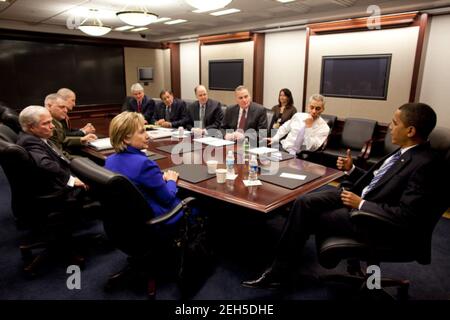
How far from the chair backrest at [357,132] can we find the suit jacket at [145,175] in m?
3.52

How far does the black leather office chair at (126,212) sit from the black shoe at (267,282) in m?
0.60

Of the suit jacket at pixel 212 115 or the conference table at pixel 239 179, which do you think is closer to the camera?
the conference table at pixel 239 179

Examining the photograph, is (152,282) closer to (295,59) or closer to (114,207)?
(114,207)

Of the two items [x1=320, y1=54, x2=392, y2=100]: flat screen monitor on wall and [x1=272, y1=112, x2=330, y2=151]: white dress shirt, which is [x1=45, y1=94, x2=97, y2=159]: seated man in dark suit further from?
[x1=320, y1=54, x2=392, y2=100]: flat screen monitor on wall

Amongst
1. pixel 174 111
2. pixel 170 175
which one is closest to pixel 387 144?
pixel 174 111

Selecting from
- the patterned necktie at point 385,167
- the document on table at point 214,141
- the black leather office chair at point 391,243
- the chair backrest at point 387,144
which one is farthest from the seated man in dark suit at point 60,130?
the chair backrest at point 387,144

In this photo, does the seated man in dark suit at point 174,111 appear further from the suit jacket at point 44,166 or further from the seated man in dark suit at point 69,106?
the suit jacket at point 44,166

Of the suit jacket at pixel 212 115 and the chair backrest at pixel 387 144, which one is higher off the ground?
the suit jacket at pixel 212 115

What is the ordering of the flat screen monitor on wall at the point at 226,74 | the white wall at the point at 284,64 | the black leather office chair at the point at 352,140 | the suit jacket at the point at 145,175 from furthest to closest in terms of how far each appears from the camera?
the flat screen monitor on wall at the point at 226,74 → the white wall at the point at 284,64 → the black leather office chair at the point at 352,140 → the suit jacket at the point at 145,175

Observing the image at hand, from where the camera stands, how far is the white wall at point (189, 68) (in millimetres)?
7863

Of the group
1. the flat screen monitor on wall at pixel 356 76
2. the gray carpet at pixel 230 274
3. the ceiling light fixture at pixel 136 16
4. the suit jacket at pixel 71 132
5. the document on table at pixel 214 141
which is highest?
the ceiling light fixture at pixel 136 16

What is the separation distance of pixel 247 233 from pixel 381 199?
135 centimetres

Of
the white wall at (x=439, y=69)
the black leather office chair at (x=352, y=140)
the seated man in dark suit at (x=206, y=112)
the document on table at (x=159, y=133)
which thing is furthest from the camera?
the black leather office chair at (x=352, y=140)
